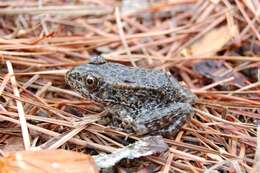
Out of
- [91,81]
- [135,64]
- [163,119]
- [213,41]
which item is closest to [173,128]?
[163,119]

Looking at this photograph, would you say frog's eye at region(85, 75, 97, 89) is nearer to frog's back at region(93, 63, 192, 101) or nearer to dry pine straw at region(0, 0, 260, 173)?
frog's back at region(93, 63, 192, 101)

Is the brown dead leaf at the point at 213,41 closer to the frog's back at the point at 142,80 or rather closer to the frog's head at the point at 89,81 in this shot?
the frog's back at the point at 142,80

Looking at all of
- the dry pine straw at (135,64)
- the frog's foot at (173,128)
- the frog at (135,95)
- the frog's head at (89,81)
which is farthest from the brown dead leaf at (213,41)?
the frog's head at (89,81)

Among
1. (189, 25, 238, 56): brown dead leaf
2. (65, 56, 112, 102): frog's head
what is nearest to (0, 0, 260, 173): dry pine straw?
(189, 25, 238, 56): brown dead leaf

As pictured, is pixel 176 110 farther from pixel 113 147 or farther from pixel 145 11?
pixel 145 11

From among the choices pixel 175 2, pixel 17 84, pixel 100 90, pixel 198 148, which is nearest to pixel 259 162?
pixel 198 148

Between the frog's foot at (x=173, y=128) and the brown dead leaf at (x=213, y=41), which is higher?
the brown dead leaf at (x=213, y=41)

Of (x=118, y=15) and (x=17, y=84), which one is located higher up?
(x=118, y=15)
